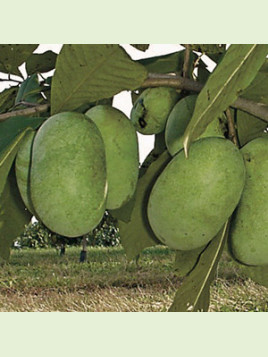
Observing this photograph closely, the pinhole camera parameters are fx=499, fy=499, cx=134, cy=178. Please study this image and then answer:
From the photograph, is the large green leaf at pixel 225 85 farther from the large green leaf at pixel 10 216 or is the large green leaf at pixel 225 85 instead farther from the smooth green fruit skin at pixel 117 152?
the large green leaf at pixel 10 216

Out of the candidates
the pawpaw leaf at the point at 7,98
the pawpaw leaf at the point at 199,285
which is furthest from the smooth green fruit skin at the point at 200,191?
the pawpaw leaf at the point at 7,98

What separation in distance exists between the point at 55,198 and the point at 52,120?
0.11 metres

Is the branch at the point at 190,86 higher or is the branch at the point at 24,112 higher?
the branch at the point at 190,86

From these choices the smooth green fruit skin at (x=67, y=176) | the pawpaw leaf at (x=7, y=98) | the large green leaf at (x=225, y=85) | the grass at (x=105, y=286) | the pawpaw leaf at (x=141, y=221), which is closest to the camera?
the large green leaf at (x=225, y=85)

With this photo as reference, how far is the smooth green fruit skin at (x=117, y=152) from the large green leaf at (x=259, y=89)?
231mm

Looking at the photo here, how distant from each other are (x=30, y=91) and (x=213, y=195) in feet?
1.44

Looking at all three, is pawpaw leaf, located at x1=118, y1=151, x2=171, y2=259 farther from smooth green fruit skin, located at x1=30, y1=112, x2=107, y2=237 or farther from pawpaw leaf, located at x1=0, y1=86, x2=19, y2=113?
pawpaw leaf, located at x1=0, y1=86, x2=19, y2=113

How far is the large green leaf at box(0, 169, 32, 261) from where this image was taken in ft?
2.71

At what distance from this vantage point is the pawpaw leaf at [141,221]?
0.87 meters

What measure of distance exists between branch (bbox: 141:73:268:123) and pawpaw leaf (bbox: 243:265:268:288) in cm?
30

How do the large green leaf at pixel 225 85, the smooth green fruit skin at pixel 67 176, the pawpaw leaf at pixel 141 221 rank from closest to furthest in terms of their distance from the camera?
the large green leaf at pixel 225 85
the smooth green fruit skin at pixel 67 176
the pawpaw leaf at pixel 141 221

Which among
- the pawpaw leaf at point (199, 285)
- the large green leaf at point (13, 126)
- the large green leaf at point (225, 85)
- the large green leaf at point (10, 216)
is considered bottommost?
the pawpaw leaf at point (199, 285)

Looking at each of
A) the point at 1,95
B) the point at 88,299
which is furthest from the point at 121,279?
the point at 1,95

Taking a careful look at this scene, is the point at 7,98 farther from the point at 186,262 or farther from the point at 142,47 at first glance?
the point at 186,262
